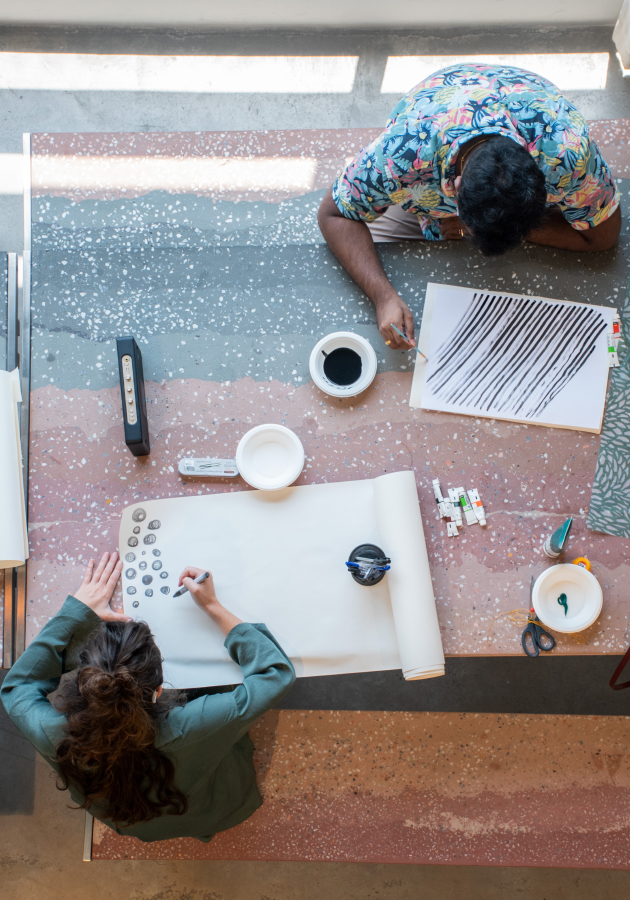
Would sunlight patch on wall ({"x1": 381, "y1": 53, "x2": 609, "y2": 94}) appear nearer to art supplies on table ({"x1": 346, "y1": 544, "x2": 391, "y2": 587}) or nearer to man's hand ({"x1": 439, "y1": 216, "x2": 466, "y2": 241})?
man's hand ({"x1": 439, "y1": 216, "x2": 466, "y2": 241})

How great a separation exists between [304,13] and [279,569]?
6.20 ft

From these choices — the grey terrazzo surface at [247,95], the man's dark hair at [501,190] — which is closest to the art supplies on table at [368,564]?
the man's dark hair at [501,190]

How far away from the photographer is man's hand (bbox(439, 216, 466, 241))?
4.25ft

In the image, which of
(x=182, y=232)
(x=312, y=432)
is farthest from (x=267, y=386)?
(x=182, y=232)

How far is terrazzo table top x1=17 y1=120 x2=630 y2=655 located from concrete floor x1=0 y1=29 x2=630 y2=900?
2.66 ft

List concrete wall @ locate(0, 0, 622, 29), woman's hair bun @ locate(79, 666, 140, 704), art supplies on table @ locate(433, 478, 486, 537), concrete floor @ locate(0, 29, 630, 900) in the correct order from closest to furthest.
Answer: woman's hair bun @ locate(79, 666, 140, 704) → art supplies on table @ locate(433, 478, 486, 537) → concrete floor @ locate(0, 29, 630, 900) → concrete wall @ locate(0, 0, 622, 29)

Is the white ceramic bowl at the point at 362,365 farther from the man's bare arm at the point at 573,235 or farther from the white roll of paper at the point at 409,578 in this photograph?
the man's bare arm at the point at 573,235

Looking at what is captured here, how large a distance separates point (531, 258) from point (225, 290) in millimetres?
700

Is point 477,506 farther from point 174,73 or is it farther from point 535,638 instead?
point 174,73

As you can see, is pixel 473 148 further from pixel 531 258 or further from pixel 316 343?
pixel 316 343

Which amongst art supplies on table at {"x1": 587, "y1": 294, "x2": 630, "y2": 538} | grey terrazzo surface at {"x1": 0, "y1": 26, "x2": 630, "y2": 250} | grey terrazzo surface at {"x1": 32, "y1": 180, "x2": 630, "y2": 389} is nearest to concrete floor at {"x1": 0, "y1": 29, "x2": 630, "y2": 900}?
grey terrazzo surface at {"x1": 0, "y1": 26, "x2": 630, "y2": 250}

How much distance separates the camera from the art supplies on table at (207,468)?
48.3 inches

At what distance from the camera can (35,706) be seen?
1119 millimetres

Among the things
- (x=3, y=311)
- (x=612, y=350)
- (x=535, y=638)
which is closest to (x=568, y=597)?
(x=535, y=638)
